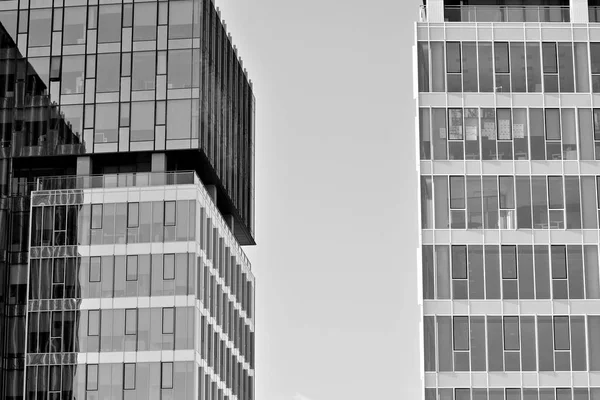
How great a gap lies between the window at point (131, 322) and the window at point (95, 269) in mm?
3819

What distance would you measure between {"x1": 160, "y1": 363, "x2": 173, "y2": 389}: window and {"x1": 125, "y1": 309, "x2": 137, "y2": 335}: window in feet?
12.4

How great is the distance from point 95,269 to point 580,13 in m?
47.1

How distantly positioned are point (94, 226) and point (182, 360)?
1338 cm

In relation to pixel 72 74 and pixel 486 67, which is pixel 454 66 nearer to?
pixel 486 67

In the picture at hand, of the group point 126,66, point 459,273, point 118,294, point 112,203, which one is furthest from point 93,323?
point 459,273

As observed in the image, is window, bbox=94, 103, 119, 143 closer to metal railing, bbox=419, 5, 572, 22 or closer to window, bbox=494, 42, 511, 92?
metal railing, bbox=419, 5, 572, 22

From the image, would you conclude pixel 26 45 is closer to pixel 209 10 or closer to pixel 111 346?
pixel 209 10

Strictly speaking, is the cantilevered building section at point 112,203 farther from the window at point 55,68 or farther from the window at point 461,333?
the window at point 461,333

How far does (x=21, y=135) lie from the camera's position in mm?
132625

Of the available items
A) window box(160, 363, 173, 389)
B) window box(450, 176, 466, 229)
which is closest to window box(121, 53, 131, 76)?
window box(160, 363, 173, 389)

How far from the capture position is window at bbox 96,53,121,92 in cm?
13188

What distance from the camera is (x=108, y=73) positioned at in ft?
433

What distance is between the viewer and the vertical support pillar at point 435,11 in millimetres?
98938

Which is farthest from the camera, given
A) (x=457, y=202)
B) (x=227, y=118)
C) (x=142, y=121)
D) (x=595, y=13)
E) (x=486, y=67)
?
(x=227, y=118)
